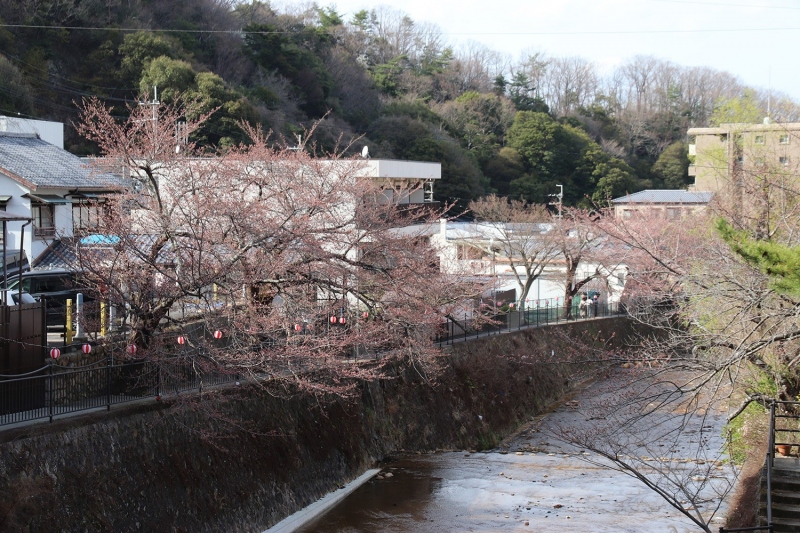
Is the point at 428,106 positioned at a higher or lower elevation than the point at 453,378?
higher

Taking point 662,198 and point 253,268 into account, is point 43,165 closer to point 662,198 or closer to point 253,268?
point 253,268

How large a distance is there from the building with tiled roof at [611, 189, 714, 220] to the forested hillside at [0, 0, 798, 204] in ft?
20.3

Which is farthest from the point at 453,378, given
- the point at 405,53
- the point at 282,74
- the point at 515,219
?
the point at 405,53

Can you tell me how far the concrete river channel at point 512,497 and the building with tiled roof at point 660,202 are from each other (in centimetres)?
2631

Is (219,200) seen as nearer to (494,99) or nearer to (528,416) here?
(528,416)

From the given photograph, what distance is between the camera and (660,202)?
53094 mm

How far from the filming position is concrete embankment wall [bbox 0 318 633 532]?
11867 millimetres

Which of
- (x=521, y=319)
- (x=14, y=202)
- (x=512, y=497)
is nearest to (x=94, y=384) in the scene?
(x=512, y=497)

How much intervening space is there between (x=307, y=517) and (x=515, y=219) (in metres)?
27.8

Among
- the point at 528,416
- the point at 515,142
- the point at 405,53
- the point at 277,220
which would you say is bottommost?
the point at 528,416

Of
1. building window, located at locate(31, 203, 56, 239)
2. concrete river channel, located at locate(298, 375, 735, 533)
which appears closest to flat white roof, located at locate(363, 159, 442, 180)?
building window, located at locate(31, 203, 56, 239)

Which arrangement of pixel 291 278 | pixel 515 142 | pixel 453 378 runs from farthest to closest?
pixel 515 142 < pixel 453 378 < pixel 291 278

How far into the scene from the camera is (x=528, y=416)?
28.6 meters

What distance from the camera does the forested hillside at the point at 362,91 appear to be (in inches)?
1702
